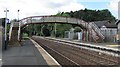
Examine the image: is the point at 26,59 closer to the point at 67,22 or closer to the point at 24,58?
the point at 24,58

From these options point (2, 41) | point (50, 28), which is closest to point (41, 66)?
point (2, 41)

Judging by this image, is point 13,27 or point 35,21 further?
point 35,21

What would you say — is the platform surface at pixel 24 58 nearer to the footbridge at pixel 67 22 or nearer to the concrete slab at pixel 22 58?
the concrete slab at pixel 22 58

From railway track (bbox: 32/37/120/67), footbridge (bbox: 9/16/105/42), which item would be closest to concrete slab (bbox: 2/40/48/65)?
railway track (bbox: 32/37/120/67)

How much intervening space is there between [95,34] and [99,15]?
114 meters

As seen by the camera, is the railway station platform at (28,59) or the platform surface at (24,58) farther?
the platform surface at (24,58)

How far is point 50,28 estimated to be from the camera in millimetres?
141500

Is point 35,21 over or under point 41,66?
over

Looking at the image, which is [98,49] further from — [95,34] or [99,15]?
[99,15]

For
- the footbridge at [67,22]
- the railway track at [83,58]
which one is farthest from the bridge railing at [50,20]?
the railway track at [83,58]

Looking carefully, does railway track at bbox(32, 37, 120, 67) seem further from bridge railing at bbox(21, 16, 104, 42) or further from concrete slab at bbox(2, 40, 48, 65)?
bridge railing at bbox(21, 16, 104, 42)

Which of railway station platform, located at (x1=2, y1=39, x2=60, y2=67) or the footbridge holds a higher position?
the footbridge

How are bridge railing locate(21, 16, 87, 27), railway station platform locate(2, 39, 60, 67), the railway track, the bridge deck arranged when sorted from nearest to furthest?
railway station platform locate(2, 39, 60, 67) < the bridge deck < the railway track < bridge railing locate(21, 16, 87, 27)

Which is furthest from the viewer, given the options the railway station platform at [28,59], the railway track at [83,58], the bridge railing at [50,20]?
the bridge railing at [50,20]
